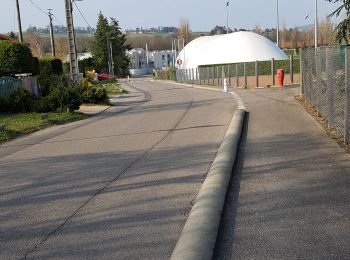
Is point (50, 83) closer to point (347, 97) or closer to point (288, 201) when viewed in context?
point (347, 97)

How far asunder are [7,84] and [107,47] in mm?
95558

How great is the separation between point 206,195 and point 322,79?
26.1ft

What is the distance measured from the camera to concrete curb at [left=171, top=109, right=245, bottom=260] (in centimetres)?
439

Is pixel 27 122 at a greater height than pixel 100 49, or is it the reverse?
pixel 100 49

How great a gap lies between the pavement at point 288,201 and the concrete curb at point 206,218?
12cm

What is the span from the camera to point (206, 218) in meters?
5.21

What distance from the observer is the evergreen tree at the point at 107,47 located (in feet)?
390

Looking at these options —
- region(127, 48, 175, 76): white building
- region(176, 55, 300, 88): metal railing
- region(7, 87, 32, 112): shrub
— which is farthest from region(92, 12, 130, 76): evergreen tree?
region(7, 87, 32, 112): shrub

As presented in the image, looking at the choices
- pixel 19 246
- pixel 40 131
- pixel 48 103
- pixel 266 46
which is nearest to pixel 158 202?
pixel 19 246

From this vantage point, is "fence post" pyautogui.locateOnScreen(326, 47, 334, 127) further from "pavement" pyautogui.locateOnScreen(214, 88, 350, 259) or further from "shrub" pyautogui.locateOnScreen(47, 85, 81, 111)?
"shrub" pyautogui.locateOnScreen(47, 85, 81, 111)

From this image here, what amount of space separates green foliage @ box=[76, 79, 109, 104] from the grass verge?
544 centimetres

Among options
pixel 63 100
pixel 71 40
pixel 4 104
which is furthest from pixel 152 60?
pixel 4 104

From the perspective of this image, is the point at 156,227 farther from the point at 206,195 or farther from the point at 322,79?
the point at 322,79

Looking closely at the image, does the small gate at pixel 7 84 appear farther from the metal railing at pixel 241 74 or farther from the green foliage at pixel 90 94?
the metal railing at pixel 241 74
